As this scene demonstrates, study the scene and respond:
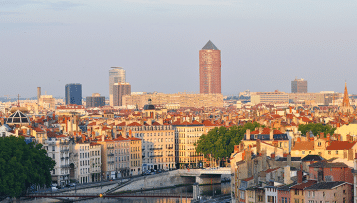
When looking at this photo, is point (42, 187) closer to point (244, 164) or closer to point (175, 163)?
point (244, 164)

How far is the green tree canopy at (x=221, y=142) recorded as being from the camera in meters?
117

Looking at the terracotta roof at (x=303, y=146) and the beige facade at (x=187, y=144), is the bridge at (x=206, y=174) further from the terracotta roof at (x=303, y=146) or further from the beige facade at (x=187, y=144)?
the beige facade at (x=187, y=144)

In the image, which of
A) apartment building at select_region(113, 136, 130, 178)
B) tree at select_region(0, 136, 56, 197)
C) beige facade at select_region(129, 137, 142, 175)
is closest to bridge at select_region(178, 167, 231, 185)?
apartment building at select_region(113, 136, 130, 178)

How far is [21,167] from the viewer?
3381 inches

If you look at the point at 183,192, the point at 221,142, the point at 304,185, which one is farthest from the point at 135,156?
the point at 304,185

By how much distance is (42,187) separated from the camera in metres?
95.3

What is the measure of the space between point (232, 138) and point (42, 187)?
1233 inches

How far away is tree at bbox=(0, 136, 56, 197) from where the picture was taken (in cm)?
8369

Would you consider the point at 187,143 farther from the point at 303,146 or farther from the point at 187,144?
the point at 303,146

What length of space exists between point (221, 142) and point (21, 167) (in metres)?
38.6

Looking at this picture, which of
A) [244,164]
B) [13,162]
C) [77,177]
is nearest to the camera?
[244,164]

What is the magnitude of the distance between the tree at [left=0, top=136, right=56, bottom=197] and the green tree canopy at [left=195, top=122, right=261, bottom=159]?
29.3 metres

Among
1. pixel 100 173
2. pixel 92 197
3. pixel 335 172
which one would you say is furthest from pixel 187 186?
pixel 335 172

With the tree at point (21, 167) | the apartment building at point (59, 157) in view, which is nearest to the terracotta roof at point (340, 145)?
the tree at point (21, 167)
